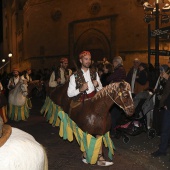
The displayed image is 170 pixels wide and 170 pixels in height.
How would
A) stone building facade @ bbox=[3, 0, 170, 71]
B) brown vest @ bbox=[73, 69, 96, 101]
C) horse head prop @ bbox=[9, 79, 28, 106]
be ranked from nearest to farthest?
1. brown vest @ bbox=[73, 69, 96, 101]
2. horse head prop @ bbox=[9, 79, 28, 106]
3. stone building facade @ bbox=[3, 0, 170, 71]

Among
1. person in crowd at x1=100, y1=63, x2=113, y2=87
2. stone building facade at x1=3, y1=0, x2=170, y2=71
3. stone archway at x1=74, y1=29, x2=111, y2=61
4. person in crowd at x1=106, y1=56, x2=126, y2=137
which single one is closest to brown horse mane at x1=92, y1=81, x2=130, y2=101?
person in crowd at x1=106, y1=56, x2=126, y2=137

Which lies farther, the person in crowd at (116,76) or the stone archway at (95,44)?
the stone archway at (95,44)

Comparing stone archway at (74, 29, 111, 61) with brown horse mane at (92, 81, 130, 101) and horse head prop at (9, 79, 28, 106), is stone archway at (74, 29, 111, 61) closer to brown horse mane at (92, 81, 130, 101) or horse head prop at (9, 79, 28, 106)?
horse head prop at (9, 79, 28, 106)

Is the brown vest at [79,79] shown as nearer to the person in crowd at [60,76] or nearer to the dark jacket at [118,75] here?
the dark jacket at [118,75]

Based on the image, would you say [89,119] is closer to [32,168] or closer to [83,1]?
[32,168]

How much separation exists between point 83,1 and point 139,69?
1749 cm

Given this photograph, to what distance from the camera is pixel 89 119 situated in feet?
17.9

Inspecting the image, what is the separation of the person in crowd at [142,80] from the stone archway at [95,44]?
593 inches

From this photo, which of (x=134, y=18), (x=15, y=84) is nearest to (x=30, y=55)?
(x=134, y=18)

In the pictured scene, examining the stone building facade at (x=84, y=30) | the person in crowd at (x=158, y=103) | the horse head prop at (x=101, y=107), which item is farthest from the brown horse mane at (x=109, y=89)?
the stone building facade at (x=84, y=30)

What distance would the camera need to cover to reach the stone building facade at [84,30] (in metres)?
22.5

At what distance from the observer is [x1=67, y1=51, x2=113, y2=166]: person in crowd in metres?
5.69

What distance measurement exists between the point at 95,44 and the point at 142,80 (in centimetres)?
1682

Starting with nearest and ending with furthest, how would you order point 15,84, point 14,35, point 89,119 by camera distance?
point 89,119 < point 15,84 < point 14,35
